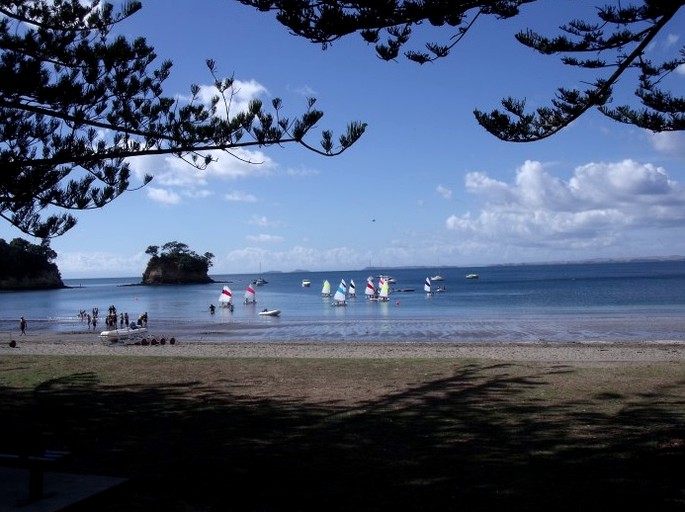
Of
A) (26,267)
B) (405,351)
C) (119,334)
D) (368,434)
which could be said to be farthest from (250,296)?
(26,267)

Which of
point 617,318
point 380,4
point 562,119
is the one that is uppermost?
point 380,4

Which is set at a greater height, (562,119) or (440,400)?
(562,119)

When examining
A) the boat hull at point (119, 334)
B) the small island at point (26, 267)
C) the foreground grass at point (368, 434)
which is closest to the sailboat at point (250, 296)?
the boat hull at point (119, 334)

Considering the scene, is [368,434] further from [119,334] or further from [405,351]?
[119,334]

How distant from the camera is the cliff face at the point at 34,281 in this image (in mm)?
122512

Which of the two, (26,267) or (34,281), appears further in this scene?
(34,281)

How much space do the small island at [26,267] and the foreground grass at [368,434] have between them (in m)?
97.0

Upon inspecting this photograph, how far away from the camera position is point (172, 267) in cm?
14788

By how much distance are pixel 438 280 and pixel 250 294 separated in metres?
74.4

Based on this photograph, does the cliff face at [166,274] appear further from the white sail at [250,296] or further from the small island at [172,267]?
the white sail at [250,296]

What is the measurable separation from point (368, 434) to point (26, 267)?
127 m

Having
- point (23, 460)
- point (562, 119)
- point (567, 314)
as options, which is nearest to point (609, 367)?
point (562, 119)

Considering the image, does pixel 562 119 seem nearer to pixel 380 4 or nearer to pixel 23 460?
pixel 380 4

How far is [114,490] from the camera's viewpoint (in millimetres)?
4492
